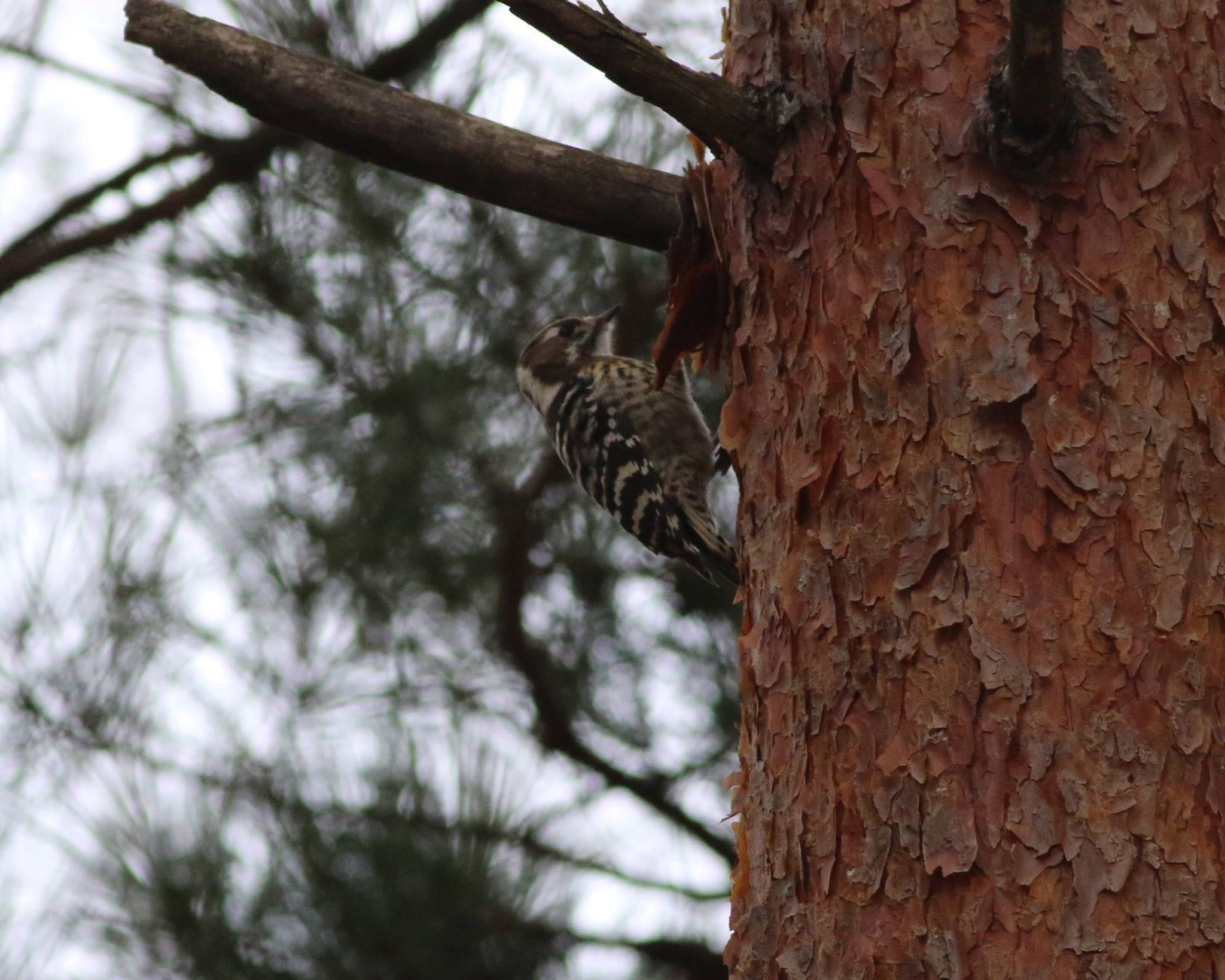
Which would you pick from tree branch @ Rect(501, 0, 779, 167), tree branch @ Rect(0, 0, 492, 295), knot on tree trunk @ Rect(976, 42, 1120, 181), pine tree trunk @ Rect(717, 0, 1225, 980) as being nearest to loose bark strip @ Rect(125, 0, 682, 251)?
tree branch @ Rect(501, 0, 779, 167)

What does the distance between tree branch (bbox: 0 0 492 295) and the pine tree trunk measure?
2.10 metres

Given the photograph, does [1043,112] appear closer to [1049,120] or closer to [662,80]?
[1049,120]

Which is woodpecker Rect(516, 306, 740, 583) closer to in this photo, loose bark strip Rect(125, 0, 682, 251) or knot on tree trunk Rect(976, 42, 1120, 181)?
loose bark strip Rect(125, 0, 682, 251)

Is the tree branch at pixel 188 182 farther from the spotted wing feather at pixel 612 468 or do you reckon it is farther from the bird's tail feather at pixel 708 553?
the bird's tail feather at pixel 708 553

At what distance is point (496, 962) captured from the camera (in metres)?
3.67

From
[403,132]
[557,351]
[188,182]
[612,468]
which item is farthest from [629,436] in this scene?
[403,132]

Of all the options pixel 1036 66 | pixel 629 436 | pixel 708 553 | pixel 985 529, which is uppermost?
pixel 629 436

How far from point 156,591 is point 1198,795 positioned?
3.34m

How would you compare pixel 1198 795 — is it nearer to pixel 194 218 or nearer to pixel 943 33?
pixel 943 33

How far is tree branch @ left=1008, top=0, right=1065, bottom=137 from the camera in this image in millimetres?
1474

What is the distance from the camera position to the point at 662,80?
1695 mm

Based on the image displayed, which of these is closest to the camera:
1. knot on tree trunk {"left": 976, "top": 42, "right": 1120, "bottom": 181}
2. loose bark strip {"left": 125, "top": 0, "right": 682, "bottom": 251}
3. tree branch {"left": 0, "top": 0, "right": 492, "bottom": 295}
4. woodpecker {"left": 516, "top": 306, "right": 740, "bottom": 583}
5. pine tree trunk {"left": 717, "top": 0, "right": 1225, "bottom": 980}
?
pine tree trunk {"left": 717, "top": 0, "right": 1225, "bottom": 980}

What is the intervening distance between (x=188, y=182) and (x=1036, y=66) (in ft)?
9.10

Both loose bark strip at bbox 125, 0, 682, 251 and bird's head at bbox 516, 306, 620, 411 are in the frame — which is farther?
bird's head at bbox 516, 306, 620, 411
